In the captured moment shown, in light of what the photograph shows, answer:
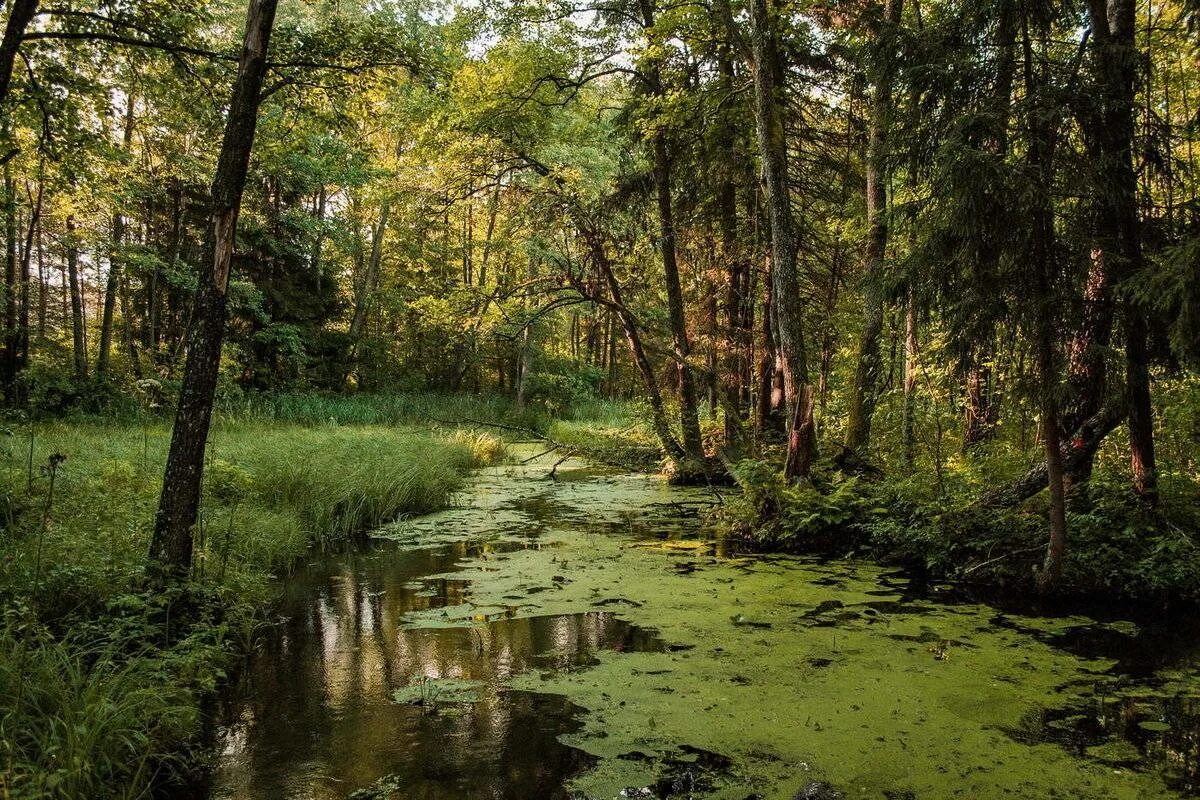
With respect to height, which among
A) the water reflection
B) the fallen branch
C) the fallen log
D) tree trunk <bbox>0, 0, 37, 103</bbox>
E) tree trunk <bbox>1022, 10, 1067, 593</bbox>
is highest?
tree trunk <bbox>0, 0, 37, 103</bbox>

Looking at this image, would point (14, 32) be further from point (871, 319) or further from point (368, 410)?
point (368, 410)

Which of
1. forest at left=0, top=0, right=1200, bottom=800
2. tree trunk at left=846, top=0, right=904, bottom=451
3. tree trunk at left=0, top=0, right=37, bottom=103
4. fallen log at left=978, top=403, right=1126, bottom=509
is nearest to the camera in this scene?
forest at left=0, top=0, right=1200, bottom=800

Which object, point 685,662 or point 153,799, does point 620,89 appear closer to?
point 685,662

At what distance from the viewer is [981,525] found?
550 cm

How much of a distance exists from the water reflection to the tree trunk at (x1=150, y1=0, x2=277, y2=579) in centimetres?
96

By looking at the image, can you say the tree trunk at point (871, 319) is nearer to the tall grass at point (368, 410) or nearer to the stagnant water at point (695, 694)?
the stagnant water at point (695, 694)

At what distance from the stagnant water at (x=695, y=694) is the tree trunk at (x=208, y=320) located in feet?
3.15

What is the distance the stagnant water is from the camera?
8.64ft

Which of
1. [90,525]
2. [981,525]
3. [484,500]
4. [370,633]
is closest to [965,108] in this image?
[981,525]

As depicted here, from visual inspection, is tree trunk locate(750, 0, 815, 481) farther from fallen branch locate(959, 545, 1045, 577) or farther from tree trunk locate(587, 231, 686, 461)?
tree trunk locate(587, 231, 686, 461)

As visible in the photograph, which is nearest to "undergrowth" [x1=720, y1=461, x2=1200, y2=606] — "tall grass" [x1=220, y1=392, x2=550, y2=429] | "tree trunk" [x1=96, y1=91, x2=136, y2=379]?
"tall grass" [x1=220, y1=392, x2=550, y2=429]

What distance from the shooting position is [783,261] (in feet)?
22.5

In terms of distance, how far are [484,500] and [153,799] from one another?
7.15 m

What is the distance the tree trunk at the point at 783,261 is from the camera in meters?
6.80
